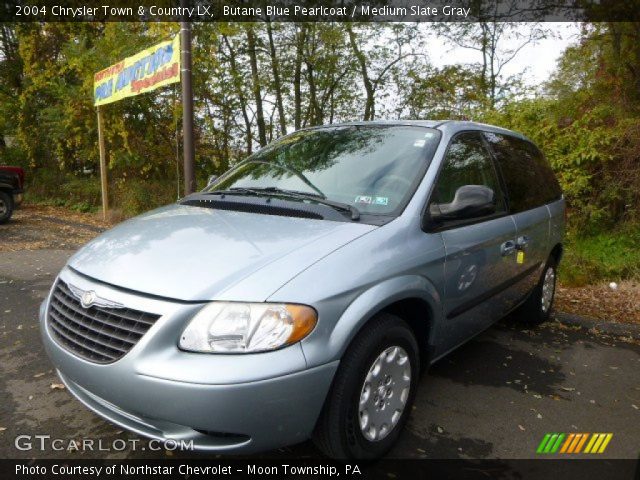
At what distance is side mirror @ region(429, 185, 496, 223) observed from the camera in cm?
258

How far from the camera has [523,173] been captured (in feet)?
12.7

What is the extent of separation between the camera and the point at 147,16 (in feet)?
37.1

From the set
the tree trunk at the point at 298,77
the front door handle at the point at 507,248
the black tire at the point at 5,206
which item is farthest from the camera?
the tree trunk at the point at 298,77

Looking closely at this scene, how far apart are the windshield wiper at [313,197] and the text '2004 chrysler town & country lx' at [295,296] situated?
2cm

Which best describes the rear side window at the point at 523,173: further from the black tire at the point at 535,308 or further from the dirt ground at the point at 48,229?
the dirt ground at the point at 48,229

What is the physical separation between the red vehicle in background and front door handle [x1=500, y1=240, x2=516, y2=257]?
433 inches

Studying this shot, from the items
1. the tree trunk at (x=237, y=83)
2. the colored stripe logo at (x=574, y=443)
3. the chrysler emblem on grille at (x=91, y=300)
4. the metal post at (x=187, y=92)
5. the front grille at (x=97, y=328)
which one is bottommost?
the colored stripe logo at (x=574, y=443)

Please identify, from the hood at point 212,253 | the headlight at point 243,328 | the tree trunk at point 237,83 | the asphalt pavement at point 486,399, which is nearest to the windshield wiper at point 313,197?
the hood at point 212,253

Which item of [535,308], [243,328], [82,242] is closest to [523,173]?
[535,308]

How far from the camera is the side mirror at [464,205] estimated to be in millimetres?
2578

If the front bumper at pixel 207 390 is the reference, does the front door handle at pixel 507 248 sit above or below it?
above

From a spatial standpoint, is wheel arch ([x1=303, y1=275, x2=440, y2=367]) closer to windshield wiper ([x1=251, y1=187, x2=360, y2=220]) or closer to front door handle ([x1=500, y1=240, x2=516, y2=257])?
windshield wiper ([x1=251, y1=187, x2=360, y2=220])

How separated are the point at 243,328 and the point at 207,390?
0.26 meters

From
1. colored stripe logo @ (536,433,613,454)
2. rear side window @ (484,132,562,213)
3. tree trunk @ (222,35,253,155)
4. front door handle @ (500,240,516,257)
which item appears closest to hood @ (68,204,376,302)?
front door handle @ (500,240,516,257)
